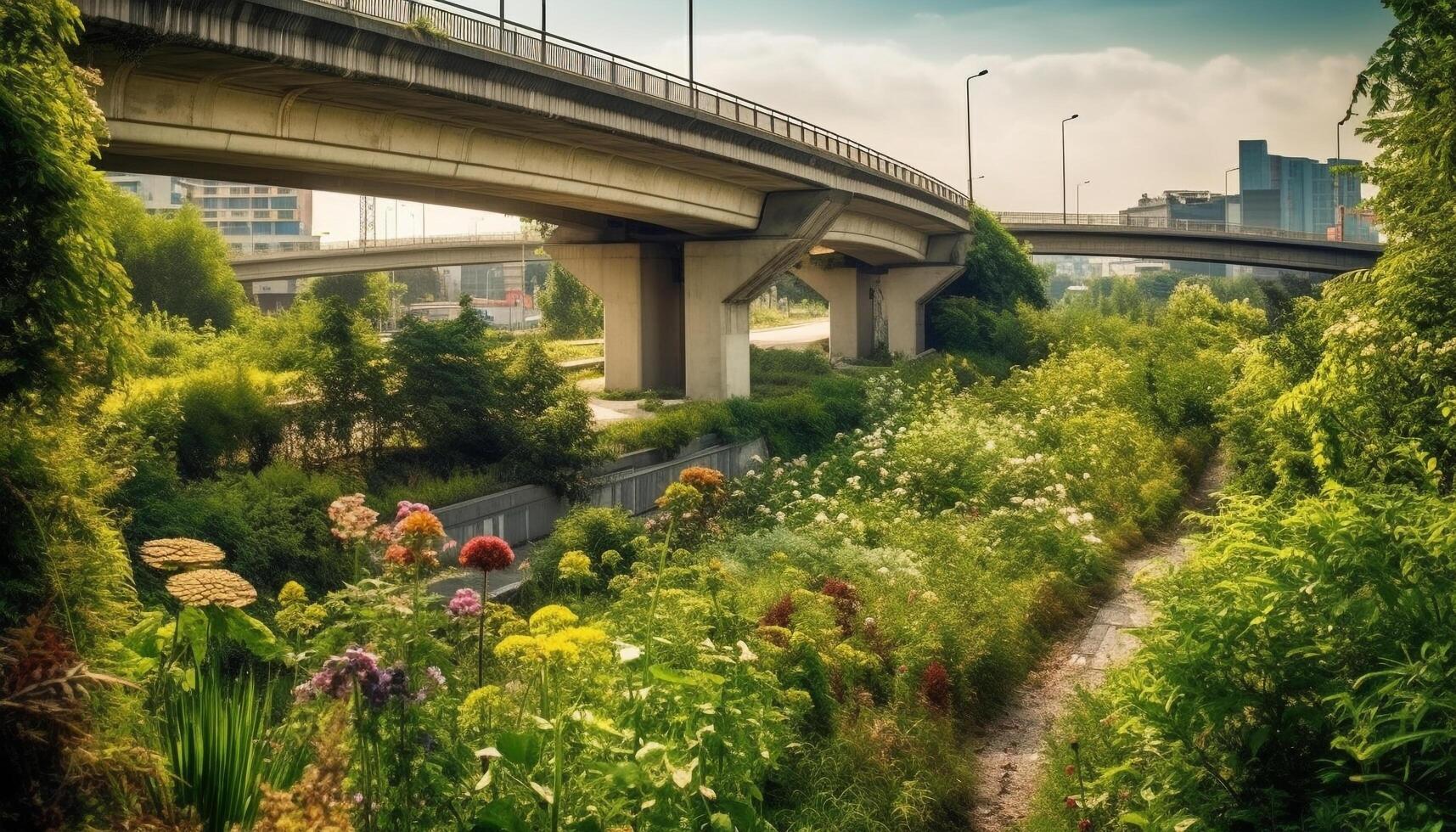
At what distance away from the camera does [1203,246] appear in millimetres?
62219

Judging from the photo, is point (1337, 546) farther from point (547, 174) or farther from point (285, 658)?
point (547, 174)

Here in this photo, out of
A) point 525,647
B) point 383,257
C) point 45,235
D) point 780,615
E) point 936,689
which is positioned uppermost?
point 383,257

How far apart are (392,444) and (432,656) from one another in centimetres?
1336

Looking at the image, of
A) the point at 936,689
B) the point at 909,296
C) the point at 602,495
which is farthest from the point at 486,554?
the point at 909,296

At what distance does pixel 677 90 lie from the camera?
2444cm

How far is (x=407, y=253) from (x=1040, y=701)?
60.9 meters

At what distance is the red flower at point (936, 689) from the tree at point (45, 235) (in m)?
7.00

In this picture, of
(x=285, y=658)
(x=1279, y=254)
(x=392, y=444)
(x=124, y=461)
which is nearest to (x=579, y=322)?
(x=1279, y=254)

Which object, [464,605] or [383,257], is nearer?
[464,605]

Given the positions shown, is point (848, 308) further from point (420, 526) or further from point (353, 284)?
point (353, 284)

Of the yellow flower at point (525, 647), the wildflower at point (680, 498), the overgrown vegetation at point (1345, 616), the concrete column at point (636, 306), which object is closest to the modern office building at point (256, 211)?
the concrete column at point (636, 306)

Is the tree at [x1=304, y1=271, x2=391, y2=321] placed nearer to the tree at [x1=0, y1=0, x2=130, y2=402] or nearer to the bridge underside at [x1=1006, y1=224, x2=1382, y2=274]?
the bridge underside at [x1=1006, y1=224, x2=1382, y2=274]

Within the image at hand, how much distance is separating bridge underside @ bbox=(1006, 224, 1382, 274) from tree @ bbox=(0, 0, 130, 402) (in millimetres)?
58921

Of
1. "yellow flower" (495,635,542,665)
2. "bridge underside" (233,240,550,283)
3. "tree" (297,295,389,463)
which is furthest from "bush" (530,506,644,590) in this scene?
"bridge underside" (233,240,550,283)
